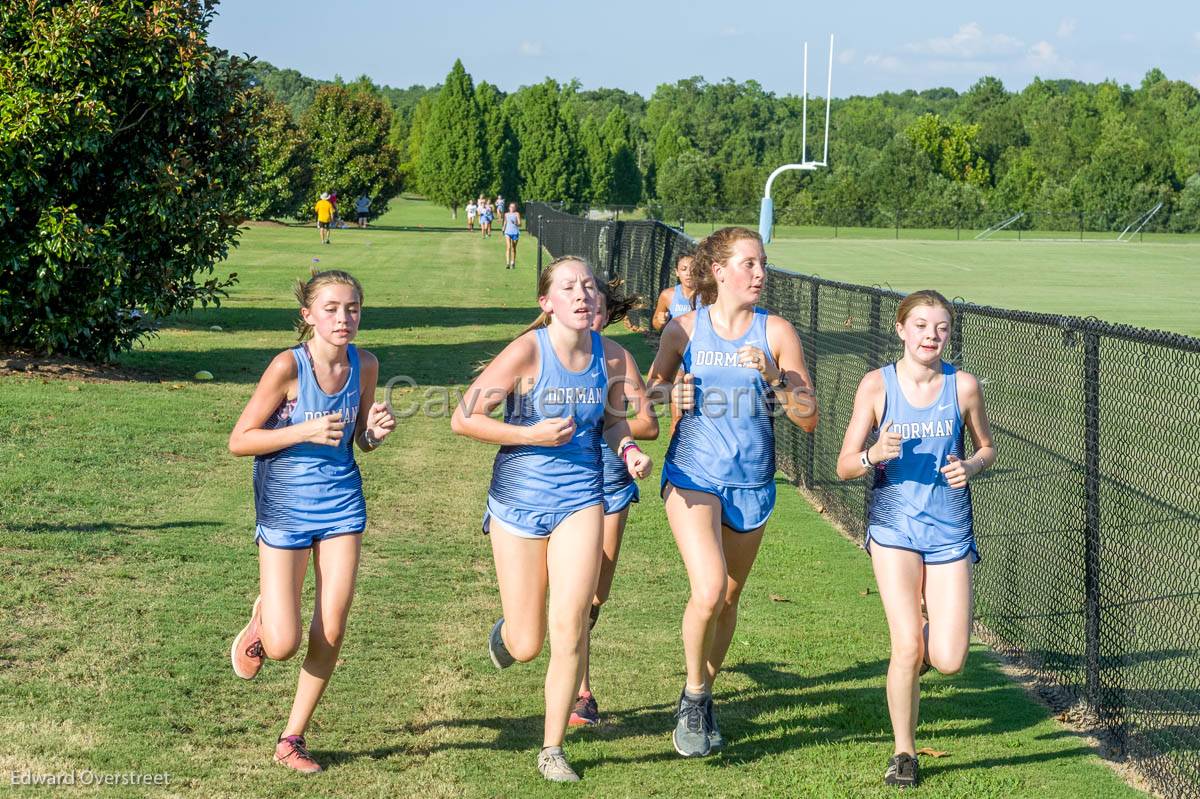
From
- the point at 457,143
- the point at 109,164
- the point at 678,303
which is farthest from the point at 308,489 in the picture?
the point at 457,143

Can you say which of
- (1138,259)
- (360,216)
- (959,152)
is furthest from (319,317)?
(959,152)

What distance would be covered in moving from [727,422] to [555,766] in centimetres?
161

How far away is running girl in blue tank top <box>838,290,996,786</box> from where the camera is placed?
18.1ft

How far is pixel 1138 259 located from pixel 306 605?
5056 cm

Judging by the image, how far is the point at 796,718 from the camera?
6.52 m

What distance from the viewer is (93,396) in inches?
601

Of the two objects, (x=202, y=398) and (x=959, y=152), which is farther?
(x=959, y=152)

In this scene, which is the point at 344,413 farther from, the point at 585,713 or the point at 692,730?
the point at 692,730

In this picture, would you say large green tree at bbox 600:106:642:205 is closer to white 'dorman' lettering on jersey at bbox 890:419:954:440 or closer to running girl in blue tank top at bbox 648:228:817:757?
running girl in blue tank top at bbox 648:228:817:757

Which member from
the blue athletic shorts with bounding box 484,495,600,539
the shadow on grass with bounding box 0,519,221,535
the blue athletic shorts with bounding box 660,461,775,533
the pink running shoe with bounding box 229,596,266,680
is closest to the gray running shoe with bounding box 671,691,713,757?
the blue athletic shorts with bounding box 660,461,775,533

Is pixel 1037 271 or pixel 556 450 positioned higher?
pixel 1037 271

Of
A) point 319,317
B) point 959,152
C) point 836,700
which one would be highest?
point 959,152

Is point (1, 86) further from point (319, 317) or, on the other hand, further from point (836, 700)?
point (836, 700)

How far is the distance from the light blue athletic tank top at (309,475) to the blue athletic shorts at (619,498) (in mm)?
1220
